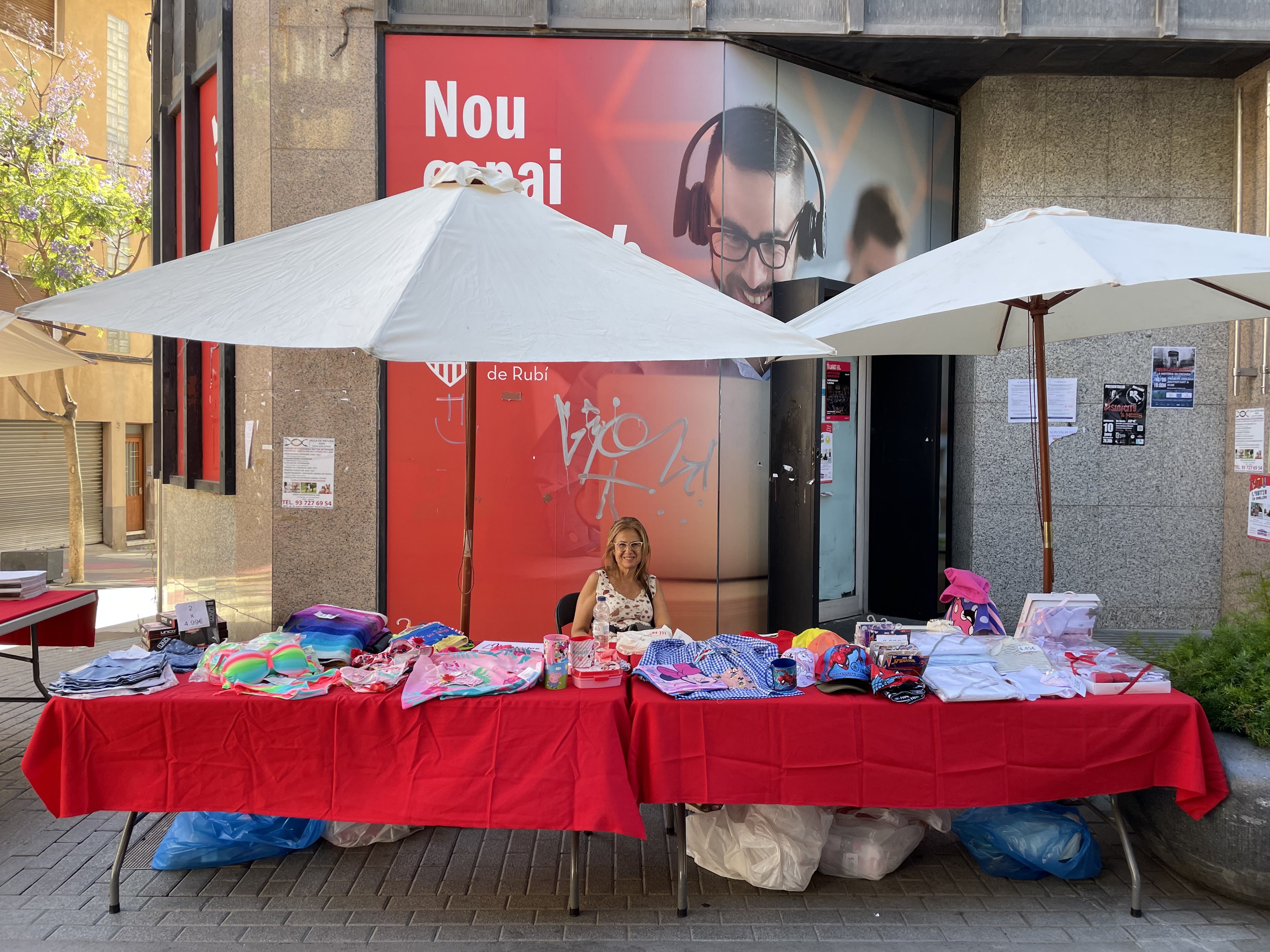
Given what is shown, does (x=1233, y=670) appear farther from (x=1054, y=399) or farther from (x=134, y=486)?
(x=134, y=486)

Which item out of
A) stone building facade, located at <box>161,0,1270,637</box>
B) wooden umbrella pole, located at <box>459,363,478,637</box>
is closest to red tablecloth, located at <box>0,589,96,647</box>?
stone building facade, located at <box>161,0,1270,637</box>

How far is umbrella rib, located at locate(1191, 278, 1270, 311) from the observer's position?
3861mm

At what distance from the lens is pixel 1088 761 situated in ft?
10.9

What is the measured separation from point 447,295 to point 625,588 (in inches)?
88.4

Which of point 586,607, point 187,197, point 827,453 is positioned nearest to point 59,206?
point 187,197

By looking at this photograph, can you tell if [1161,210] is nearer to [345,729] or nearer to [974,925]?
[974,925]

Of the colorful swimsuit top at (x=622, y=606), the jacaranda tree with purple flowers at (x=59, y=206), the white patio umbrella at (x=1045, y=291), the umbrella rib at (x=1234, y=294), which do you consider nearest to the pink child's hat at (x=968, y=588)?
the white patio umbrella at (x=1045, y=291)

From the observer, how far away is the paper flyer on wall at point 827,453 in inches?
287

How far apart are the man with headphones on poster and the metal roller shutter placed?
47.8 ft

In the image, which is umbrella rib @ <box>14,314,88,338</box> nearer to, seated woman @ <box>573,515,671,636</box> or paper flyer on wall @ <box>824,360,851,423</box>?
seated woman @ <box>573,515,671,636</box>

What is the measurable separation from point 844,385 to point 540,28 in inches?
148

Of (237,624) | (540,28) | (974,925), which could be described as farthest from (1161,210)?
(237,624)

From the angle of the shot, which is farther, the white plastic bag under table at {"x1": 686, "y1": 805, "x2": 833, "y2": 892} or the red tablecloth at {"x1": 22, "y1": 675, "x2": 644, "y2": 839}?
the white plastic bag under table at {"x1": 686, "y1": 805, "x2": 833, "y2": 892}

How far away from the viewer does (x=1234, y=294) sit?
3.89 m
